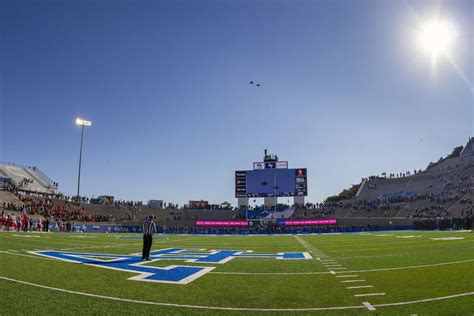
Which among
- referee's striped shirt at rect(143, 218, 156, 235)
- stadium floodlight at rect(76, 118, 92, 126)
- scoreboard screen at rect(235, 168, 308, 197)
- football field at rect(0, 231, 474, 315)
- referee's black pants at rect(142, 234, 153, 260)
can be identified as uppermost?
stadium floodlight at rect(76, 118, 92, 126)

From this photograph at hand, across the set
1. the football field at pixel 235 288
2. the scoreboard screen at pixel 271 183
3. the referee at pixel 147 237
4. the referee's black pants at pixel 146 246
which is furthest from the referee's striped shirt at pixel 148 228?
the scoreboard screen at pixel 271 183

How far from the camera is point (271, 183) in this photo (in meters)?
60.7

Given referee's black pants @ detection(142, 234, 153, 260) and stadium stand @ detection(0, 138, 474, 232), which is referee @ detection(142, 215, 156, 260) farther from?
stadium stand @ detection(0, 138, 474, 232)

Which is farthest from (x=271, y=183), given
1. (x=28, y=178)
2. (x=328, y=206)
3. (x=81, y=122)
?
(x=28, y=178)

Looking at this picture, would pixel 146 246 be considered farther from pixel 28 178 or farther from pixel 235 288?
pixel 28 178

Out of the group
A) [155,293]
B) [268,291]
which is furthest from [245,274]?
[155,293]

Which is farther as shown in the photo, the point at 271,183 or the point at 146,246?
the point at 271,183

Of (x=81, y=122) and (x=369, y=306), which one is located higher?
(x=81, y=122)

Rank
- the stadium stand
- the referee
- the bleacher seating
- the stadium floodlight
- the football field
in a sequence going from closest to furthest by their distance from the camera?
the football field, the referee, the stadium stand, the stadium floodlight, the bleacher seating

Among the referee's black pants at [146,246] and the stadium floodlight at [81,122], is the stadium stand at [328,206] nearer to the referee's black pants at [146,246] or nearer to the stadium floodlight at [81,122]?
the stadium floodlight at [81,122]

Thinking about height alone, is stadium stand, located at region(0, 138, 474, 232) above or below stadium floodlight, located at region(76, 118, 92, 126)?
below

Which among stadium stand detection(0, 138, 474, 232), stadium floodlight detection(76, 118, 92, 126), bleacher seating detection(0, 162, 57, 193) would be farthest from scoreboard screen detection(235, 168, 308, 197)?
bleacher seating detection(0, 162, 57, 193)

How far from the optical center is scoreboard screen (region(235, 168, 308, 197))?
195ft

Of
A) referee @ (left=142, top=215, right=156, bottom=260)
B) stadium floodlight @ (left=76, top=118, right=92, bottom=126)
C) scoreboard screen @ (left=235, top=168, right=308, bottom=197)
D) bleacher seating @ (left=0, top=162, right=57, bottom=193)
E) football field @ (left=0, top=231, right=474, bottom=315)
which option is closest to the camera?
football field @ (left=0, top=231, right=474, bottom=315)
